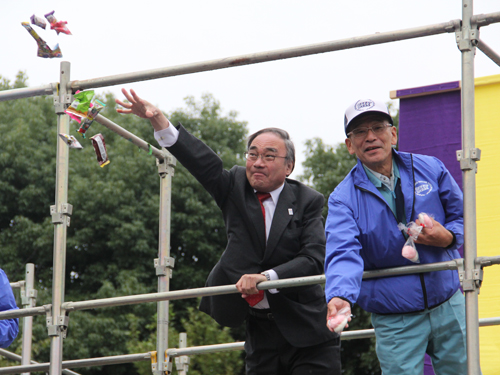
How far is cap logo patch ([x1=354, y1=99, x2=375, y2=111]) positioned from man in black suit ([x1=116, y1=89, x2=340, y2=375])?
594mm

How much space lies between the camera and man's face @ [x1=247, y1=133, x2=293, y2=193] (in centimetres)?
376

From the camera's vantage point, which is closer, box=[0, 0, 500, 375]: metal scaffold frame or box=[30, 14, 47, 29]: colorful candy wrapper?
box=[0, 0, 500, 375]: metal scaffold frame

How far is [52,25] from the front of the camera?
357 cm

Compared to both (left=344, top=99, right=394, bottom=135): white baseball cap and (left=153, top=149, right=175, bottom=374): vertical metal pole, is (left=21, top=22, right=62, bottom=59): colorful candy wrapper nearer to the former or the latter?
(left=344, top=99, right=394, bottom=135): white baseball cap

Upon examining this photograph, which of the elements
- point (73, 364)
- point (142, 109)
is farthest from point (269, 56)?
point (73, 364)

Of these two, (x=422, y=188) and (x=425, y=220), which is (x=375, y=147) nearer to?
(x=422, y=188)

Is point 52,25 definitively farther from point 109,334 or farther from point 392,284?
point 109,334

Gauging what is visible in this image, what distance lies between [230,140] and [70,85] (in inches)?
661

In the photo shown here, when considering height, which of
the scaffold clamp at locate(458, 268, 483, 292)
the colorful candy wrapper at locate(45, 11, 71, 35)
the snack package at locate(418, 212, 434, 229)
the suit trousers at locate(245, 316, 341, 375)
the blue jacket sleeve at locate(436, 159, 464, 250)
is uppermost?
the colorful candy wrapper at locate(45, 11, 71, 35)

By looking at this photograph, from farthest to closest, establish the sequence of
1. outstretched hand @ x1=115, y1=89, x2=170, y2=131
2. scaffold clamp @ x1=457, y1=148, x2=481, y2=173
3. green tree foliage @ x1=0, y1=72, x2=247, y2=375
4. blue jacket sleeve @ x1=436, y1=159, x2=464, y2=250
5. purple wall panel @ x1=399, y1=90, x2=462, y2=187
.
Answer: green tree foliage @ x1=0, y1=72, x2=247, y2=375, purple wall panel @ x1=399, y1=90, x2=462, y2=187, outstretched hand @ x1=115, y1=89, x2=170, y2=131, blue jacket sleeve @ x1=436, y1=159, x2=464, y2=250, scaffold clamp @ x1=457, y1=148, x2=481, y2=173

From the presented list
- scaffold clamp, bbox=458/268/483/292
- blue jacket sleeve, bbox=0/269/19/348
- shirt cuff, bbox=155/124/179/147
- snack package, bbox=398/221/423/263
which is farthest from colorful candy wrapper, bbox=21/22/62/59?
scaffold clamp, bbox=458/268/483/292

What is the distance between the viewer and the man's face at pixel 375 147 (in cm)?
328

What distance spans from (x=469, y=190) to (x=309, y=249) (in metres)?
0.93

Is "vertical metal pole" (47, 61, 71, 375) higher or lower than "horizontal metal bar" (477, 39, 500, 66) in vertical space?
lower
